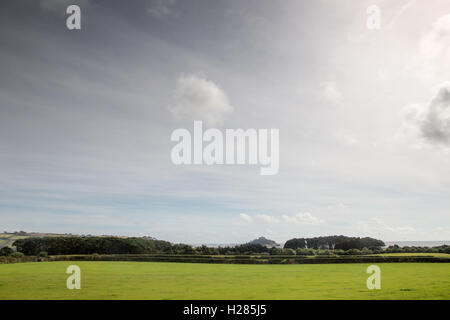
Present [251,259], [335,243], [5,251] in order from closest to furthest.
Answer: [251,259]
[5,251]
[335,243]

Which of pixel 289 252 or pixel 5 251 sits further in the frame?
pixel 5 251

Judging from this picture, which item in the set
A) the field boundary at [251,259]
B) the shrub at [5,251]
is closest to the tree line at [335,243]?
the field boundary at [251,259]

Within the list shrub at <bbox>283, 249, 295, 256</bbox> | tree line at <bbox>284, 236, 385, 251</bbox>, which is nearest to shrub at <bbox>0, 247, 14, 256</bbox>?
shrub at <bbox>283, 249, 295, 256</bbox>

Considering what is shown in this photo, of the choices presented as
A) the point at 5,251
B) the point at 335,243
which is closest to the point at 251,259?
the point at 335,243

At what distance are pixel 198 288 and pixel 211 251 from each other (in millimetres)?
51953

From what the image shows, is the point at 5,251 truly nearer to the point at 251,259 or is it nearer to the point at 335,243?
the point at 251,259

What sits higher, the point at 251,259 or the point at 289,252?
the point at 251,259

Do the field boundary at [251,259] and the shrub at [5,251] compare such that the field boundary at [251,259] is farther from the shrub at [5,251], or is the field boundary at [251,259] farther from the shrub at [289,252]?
the shrub at [5,251]

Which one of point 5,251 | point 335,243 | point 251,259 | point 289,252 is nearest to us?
point 251,259

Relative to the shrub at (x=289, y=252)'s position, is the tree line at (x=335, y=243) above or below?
below

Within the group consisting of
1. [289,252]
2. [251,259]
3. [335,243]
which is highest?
[251,259]

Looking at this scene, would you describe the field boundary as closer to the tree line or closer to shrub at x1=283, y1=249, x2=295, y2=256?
shrub at x1=283, y1=249, x2=295, y2=256

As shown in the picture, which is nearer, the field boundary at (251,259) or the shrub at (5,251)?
the field boundary at (251,259)
